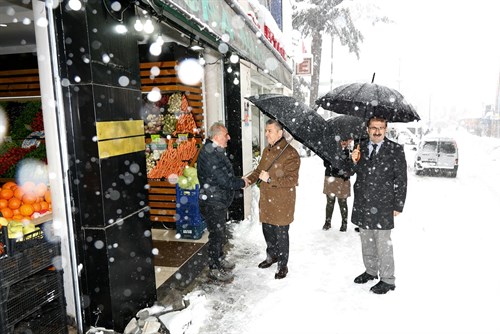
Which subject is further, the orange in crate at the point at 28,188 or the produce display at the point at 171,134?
the produce display at the point at 171,134

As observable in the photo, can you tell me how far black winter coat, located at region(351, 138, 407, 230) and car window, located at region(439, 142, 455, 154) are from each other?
12365mm

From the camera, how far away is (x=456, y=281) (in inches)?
196

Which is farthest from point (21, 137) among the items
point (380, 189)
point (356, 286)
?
point (356, 286)

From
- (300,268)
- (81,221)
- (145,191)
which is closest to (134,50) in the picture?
(145,191)

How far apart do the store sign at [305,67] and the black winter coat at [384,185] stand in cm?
1226

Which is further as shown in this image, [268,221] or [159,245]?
[159,245]

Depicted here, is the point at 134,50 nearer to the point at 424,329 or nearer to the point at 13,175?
the point at 13,175

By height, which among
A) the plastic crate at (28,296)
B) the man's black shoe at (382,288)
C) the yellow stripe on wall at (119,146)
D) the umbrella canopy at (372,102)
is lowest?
the man's black shoe at (382,288)

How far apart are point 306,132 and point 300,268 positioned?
7.69 feet

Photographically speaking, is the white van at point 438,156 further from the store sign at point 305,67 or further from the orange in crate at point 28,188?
the orange in crate at point 28,188

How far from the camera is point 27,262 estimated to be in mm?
3051

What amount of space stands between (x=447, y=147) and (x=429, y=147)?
0.71 metres

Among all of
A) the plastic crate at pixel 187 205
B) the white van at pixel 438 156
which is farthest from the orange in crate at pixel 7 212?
the white van at pixel 438 156

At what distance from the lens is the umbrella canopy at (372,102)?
4121mm
